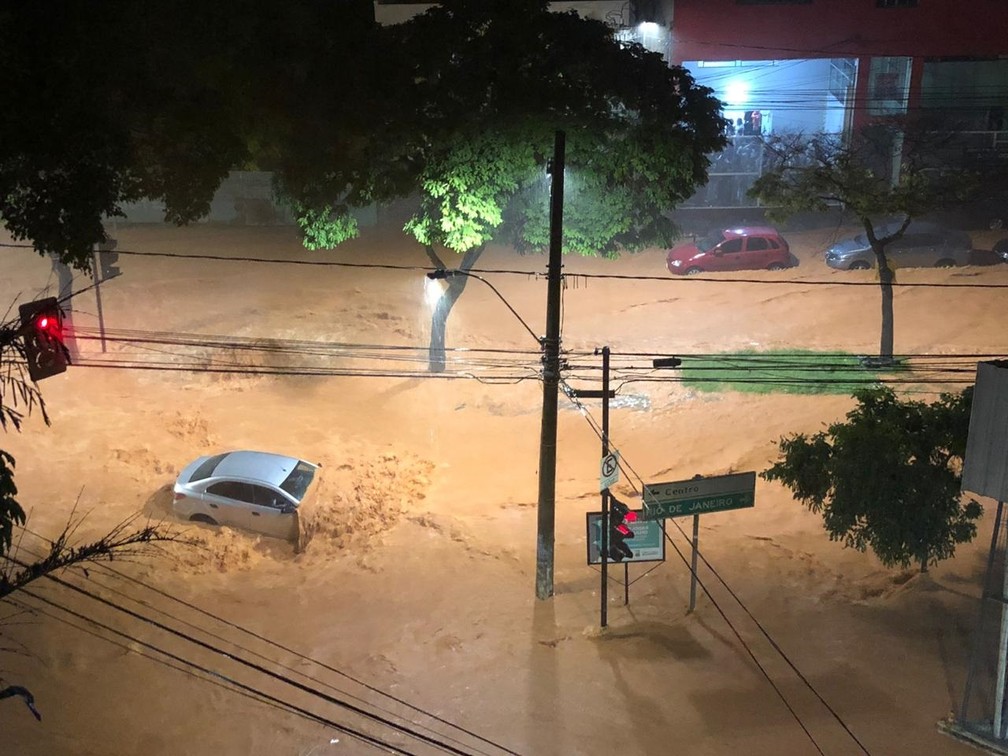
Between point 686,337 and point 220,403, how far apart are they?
39.6 feet

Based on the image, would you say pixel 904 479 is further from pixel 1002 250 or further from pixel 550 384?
pixel 1002 250

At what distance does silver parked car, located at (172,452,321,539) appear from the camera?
16062mm

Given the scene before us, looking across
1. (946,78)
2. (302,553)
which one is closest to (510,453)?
(302,553)

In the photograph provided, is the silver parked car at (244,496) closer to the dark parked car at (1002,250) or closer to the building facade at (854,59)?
the building facade at (854,59)

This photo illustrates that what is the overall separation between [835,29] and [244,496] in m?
27.4

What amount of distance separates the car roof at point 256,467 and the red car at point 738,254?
1583cm

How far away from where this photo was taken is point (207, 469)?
16.6 meters

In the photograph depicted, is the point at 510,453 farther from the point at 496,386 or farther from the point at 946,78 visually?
the point at 946,78

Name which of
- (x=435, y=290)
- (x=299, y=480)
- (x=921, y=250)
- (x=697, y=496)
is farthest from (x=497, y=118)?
(x=921, y=250)

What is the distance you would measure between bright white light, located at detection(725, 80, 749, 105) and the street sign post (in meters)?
24.9

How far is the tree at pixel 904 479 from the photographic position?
12523 mm

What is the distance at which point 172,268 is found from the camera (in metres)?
29.7

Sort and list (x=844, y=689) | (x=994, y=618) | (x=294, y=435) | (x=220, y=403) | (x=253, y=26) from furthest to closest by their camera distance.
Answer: (x=220, y=403)
(x=294, y=435)
(x=253, y=26)
(x=994, y=618)
(x=844, y=689)

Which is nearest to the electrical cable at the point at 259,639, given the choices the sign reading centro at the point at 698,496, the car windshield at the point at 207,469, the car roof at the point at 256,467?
the car windshield at the point at 207,469
